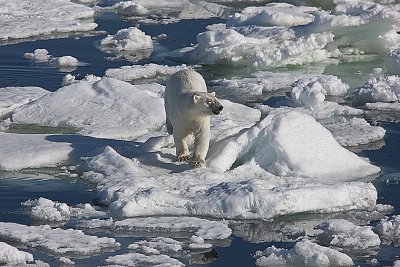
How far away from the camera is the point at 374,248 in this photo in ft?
22.1

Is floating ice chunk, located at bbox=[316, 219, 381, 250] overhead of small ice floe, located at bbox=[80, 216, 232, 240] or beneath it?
overhead

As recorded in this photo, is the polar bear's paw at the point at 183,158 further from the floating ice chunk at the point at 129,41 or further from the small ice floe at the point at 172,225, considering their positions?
the floating ice chunk at the point at 129,41

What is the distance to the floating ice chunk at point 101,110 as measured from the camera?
10336mm

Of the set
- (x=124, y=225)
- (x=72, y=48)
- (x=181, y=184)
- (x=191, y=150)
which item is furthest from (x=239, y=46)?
(x=124, y=225)

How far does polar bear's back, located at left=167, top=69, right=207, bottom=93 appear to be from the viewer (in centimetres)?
855

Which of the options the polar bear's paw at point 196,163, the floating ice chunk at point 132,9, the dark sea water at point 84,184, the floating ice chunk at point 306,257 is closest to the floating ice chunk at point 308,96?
the dark sea water at point 84,184

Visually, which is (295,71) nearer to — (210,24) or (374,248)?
(210,24)

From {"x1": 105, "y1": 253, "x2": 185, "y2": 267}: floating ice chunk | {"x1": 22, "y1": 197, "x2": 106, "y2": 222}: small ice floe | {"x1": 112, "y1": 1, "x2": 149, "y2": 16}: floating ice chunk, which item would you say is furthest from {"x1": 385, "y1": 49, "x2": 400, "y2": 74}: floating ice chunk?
{"x1": 105, "y1": 253, "x2": 185, "y2": 267}: floating ice chunk

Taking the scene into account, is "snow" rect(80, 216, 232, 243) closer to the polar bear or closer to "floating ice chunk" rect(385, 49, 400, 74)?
the polar bear

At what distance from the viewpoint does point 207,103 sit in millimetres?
8094

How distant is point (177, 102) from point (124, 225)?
172 cm

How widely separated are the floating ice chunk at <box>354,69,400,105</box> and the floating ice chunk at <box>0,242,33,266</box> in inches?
269

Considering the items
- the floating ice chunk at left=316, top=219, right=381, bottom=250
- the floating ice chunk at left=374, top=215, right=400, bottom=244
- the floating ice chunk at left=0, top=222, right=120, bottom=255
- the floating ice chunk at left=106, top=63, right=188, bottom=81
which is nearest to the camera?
the floating ice chunk at left=0, top=222, right=120, bottom=255

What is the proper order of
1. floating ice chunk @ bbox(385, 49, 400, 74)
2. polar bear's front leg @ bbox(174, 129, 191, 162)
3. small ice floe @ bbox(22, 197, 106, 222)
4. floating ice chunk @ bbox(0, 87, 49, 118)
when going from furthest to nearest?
floating ice chunk @ bbox(385, 49, 400, 74)
floating ice chunk @ bbox(0, 87, 49, 118)
polar bear's front leg @ bbox(174, 129, 191, 162)
small ice floe @ bbox(22, 197, 106, 222)
